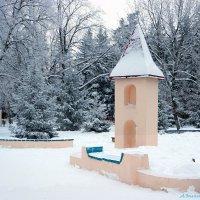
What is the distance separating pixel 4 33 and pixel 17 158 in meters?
11.9

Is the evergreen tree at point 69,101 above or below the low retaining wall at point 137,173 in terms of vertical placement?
above

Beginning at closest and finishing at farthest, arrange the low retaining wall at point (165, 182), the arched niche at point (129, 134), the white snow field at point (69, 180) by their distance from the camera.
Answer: the white snow field at point (69, 180) → the low retaining wall at point (165, 182) → the arched niche at point (129, 134)

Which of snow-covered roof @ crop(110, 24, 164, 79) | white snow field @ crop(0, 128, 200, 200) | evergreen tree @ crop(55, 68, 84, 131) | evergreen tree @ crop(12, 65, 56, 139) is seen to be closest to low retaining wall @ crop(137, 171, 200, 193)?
white snow field @ crop(0, 128, 200, 200)

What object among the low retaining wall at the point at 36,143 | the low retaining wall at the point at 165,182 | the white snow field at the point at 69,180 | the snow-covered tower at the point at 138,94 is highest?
the snow-covered tower at the point at 138,94

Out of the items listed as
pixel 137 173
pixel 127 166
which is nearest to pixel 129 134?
pixel 127 166

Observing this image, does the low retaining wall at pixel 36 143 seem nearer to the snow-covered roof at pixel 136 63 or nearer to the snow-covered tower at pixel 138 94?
the snow-covered tower at pixel 138 94

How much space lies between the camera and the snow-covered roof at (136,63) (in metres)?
15.5

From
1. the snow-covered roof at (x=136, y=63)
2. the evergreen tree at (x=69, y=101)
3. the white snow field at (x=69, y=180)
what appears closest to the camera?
the white snow field at (x=69, y=180)

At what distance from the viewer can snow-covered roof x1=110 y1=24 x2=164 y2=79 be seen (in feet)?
50.9

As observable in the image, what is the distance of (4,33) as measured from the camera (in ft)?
79.0

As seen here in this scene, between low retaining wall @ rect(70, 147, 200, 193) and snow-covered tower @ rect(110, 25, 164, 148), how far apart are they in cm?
388

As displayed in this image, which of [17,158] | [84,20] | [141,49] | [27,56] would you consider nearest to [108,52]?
[84,20]

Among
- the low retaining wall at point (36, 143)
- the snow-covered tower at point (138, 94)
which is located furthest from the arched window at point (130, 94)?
the low retaining wall at point (36, 143)

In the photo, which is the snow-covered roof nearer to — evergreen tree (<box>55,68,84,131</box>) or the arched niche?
the arched niche
